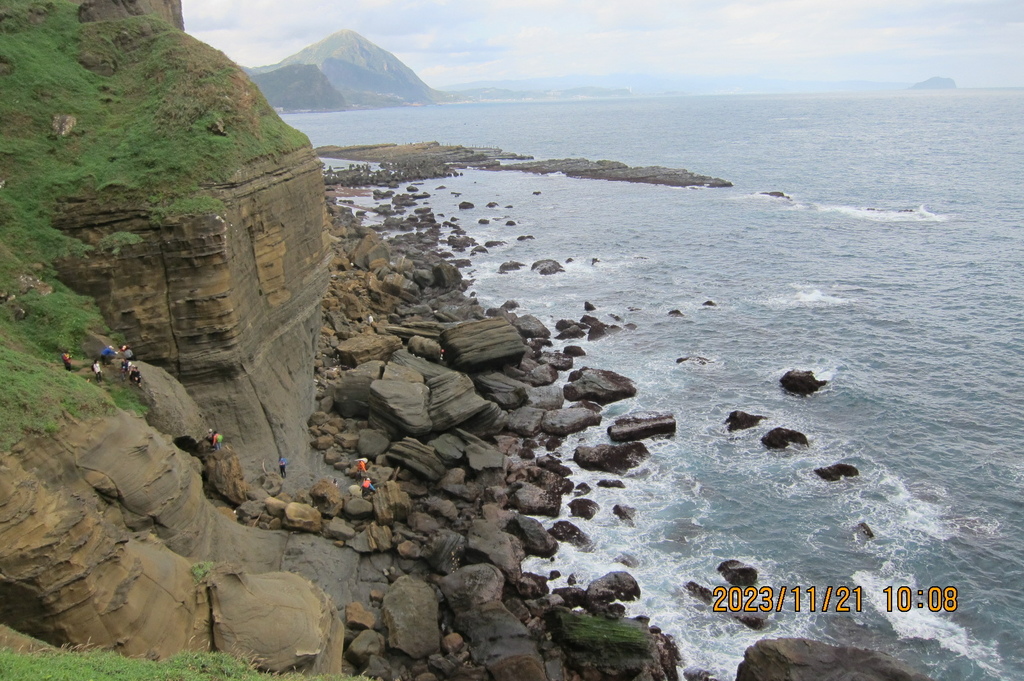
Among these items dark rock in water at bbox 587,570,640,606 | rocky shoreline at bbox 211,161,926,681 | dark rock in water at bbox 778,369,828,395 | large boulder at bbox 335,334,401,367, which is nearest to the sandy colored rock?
rocky shoreline at bbox 211,161,926,681

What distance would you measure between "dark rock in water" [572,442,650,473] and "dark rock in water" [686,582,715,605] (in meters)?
6.05

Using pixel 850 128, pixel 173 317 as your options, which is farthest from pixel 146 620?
pixel 850 128

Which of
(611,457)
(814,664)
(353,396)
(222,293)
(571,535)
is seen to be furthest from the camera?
(353,396)

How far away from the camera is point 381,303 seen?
36.0m

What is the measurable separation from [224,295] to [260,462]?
5407 mm

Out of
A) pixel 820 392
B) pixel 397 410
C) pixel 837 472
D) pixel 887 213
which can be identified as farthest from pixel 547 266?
pixel 887 213

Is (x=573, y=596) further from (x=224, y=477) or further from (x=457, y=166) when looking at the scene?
(x=457, y=166)

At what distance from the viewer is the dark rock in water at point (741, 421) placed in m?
27.1

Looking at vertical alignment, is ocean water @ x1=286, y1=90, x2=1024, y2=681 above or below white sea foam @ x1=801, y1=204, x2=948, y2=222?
below

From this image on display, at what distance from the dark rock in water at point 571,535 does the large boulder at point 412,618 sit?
15.9ft

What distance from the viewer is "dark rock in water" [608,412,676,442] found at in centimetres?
2639

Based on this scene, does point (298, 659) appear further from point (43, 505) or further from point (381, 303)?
point (381, 303)

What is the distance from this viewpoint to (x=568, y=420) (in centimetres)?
2741

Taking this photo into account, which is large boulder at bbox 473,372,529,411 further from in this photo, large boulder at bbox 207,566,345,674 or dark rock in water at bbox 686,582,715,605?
large boulder at bbox 207,566,345,674
